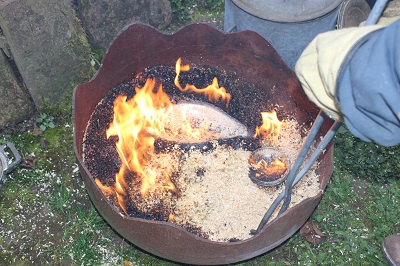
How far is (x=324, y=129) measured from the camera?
10.5ft

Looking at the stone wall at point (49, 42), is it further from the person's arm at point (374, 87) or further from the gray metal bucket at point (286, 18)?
the person's arm at point (374, 87)

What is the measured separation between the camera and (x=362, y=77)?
1.53m

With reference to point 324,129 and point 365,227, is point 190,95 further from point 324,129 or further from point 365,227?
point 365,227

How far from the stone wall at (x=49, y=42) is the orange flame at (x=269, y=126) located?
1.62 meters

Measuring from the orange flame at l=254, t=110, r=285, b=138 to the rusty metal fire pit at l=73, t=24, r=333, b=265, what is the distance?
70 millimetres

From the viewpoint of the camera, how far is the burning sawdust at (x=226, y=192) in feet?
10.5

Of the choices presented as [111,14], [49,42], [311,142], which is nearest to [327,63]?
[311,142]

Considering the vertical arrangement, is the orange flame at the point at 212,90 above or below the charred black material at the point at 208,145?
above

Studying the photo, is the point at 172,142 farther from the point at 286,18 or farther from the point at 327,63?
the point at 327,63

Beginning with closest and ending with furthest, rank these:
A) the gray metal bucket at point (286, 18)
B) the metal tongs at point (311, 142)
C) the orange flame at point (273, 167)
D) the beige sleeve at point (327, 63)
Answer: the beige sleeve at point (327, 63) → the metal tongs at point (311, 142) → the gray metal bucket at point (286, 18) → the orange flame at point (273, 167)

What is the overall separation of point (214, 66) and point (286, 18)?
0.79 metres

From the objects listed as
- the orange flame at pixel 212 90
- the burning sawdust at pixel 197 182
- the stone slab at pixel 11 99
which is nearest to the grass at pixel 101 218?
the stone slab at pixel 11 99

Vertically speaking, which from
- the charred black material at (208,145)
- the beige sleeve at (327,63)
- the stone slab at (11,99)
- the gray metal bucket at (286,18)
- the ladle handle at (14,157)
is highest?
the beige sleeve at (327,63)

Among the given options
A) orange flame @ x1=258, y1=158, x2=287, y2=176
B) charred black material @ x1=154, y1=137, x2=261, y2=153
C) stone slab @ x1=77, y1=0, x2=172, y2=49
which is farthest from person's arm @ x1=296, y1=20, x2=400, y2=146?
stone slab @ x1=77, y1=0, x2=172, y2=49
